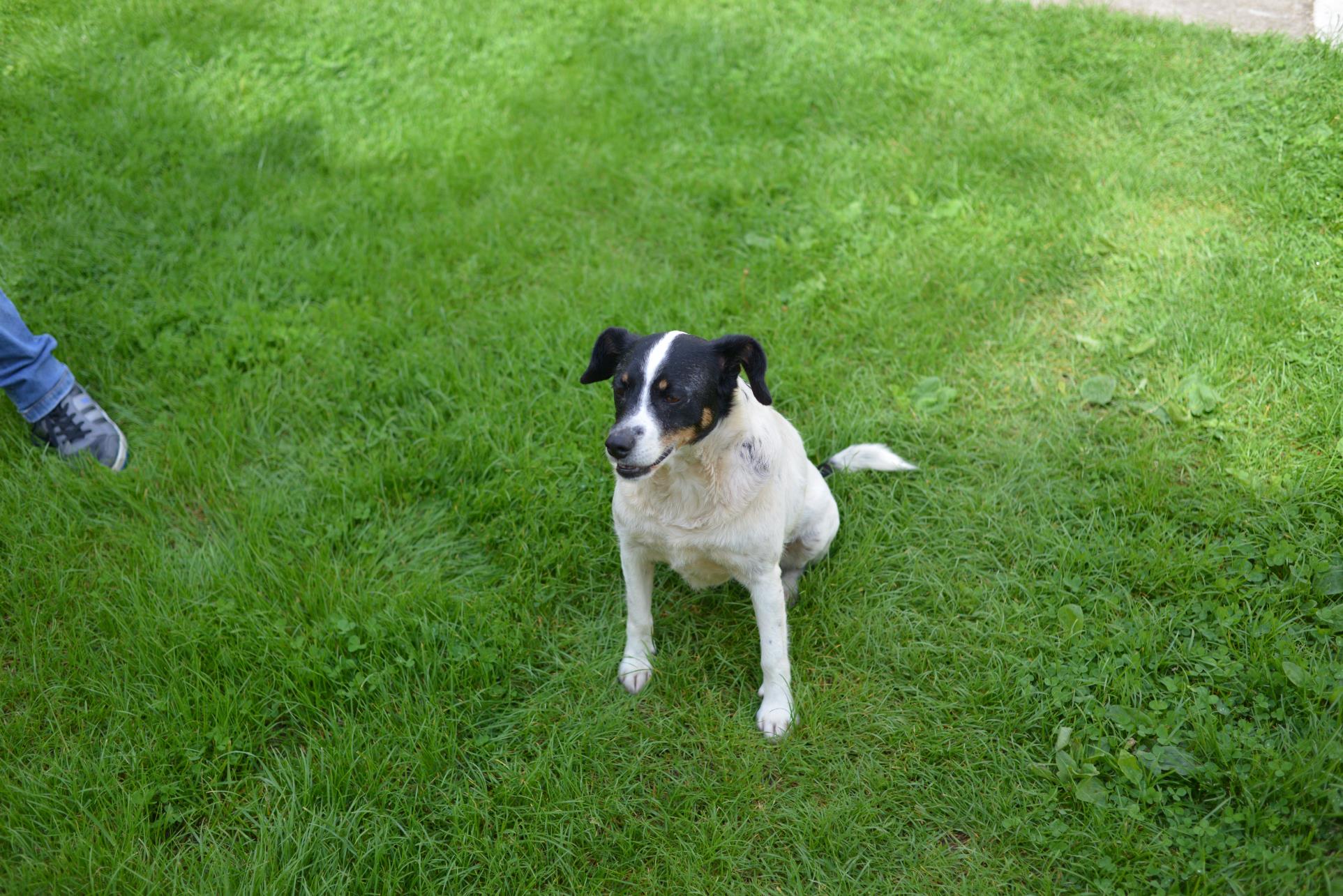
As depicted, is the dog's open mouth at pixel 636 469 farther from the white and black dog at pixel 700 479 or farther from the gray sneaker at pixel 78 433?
the gray sneaker at pixel 78 433

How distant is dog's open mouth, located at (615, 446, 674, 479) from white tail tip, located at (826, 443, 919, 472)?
1375 mm

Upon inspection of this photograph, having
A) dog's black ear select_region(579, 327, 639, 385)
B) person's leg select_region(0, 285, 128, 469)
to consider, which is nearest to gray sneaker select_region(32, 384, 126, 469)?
person's leg select_region(0, 285, 128, 469)

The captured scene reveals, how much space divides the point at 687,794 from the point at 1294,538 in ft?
8.20

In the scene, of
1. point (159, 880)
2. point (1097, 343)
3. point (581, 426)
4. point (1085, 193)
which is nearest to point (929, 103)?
point (1085, 193)

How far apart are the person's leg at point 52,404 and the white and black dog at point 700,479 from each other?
2.47 meters

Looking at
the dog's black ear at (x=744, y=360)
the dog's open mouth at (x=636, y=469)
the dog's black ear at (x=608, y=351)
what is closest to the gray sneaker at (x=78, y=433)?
the dog's black ear at (x=608, y=351)

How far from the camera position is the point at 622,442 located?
2.59m

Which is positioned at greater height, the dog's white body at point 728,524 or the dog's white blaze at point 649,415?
the dog's white blaze at point 649,415

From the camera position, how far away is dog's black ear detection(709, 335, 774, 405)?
109 inches

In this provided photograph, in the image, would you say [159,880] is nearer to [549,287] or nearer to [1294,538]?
[549,287]

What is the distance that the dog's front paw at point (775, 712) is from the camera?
3043 mm

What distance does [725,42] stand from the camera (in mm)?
6566

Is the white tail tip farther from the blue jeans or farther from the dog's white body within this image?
the blue jeans

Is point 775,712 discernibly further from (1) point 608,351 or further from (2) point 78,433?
(2) point 78,433
